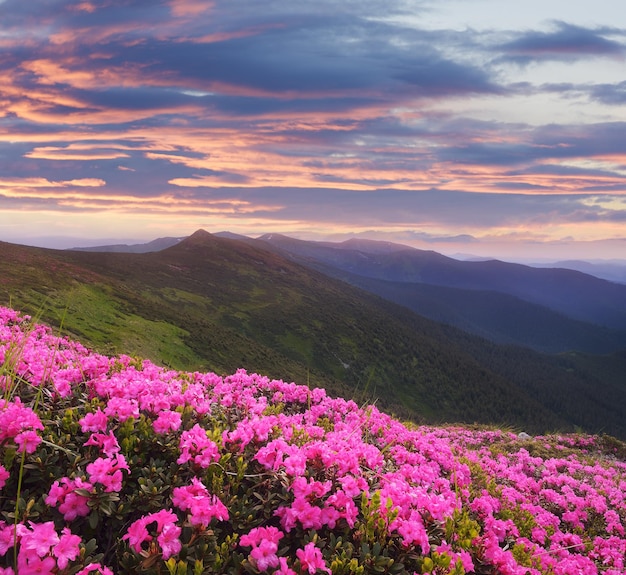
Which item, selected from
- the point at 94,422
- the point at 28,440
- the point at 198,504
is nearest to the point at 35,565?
the point at 198,504

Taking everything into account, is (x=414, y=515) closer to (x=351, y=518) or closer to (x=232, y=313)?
(x=351, y=518)

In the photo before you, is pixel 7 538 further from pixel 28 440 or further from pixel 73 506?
pixel 28 440

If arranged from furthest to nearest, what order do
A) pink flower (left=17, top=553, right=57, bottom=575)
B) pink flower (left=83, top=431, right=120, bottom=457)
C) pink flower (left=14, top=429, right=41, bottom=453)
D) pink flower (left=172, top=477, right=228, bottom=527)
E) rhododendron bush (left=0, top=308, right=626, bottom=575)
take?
pink flower (left=83, top=431, right=120, bottom=457), pink flower (left=14, top=429, right=41, bottom=453), pink flower (left=172, top=477, right=228, bottom=527), rhododendron bush (left=0, top=308, right=626, bottom=575), pink flower (left=17, top=553, right=57, bottom=575)

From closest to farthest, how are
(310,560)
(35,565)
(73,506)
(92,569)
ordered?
(35,565)
(92,569)
(310,560)
(73,506)

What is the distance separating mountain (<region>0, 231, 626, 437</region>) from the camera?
4722cm

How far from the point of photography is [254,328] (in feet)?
358

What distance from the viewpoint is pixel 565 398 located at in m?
198

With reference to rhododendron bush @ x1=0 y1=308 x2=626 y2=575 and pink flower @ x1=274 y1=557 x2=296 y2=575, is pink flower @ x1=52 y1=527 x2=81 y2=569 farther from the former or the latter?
pink flower @ x1=274 y1=557 x2=296 y2=575

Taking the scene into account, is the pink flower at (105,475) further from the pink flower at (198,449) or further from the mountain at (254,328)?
the mountain at (254,328)

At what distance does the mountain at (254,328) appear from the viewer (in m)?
47.2

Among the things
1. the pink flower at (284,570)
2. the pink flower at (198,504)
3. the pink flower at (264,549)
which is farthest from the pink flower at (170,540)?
the pink flower at (284,570)

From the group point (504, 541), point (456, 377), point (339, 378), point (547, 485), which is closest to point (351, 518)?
point (504, 541)

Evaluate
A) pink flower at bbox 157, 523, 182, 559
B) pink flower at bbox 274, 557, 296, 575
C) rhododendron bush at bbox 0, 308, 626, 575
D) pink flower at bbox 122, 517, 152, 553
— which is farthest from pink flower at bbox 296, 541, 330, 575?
pink flower at bbox 122, 517, 152, 553

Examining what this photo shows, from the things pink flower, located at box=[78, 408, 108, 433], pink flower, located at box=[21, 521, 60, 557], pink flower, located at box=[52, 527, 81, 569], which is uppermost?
pink flower, located at box=[78, 408, 108, 433]
